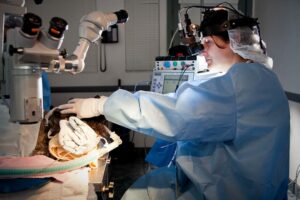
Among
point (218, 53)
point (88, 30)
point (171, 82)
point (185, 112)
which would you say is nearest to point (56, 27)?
point (88, 30)

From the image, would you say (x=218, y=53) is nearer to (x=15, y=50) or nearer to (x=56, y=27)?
(x=56, y=27)

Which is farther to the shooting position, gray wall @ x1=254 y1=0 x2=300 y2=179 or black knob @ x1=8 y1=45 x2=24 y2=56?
gray wall @ x1=254 y1=0 x2=300 y2=179

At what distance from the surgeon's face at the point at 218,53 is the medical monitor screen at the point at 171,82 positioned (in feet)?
3.49

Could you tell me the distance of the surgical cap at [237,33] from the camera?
1339 mm

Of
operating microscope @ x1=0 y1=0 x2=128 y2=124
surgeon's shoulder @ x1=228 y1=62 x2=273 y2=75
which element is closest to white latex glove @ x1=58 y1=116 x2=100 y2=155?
operating microscope @ x1=0 y1=0 x2=128 y2=124

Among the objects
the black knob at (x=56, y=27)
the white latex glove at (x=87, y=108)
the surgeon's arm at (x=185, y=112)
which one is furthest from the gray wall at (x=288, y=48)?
the black knob at (x=56, y=27)

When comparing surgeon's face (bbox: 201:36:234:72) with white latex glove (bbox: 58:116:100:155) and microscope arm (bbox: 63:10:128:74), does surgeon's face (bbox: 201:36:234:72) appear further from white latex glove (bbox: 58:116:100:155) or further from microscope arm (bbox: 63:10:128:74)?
white latex glove (bbox: 58:116:100:155)

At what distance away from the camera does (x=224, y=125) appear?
1077mm

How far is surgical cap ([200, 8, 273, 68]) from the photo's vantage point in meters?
1.34

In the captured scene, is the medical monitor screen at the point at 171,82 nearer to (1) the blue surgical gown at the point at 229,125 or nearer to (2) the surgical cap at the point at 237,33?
(2) the surgical cap at the point at 237,33

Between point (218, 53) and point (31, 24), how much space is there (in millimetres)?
928

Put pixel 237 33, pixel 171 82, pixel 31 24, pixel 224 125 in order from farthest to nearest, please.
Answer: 1. pixel 171 82
2. pixel 237 33
3. pixel 224 125
4. pixel 31 24

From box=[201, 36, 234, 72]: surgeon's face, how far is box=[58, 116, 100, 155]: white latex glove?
725 mm

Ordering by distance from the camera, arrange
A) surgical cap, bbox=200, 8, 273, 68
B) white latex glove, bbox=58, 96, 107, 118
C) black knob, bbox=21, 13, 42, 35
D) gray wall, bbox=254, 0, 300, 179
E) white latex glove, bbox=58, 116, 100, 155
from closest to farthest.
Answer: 1. black knob, bbox=21, 13, 42, 35
2. white latex glove, bbox=58, 116, 100, 155
3. white latex glove, bbox=58, 96, 107, 118
4. surgical cap, bbox=200, 8, 273, 68
5. gray wall, bbox=254, 0, 300, 179
